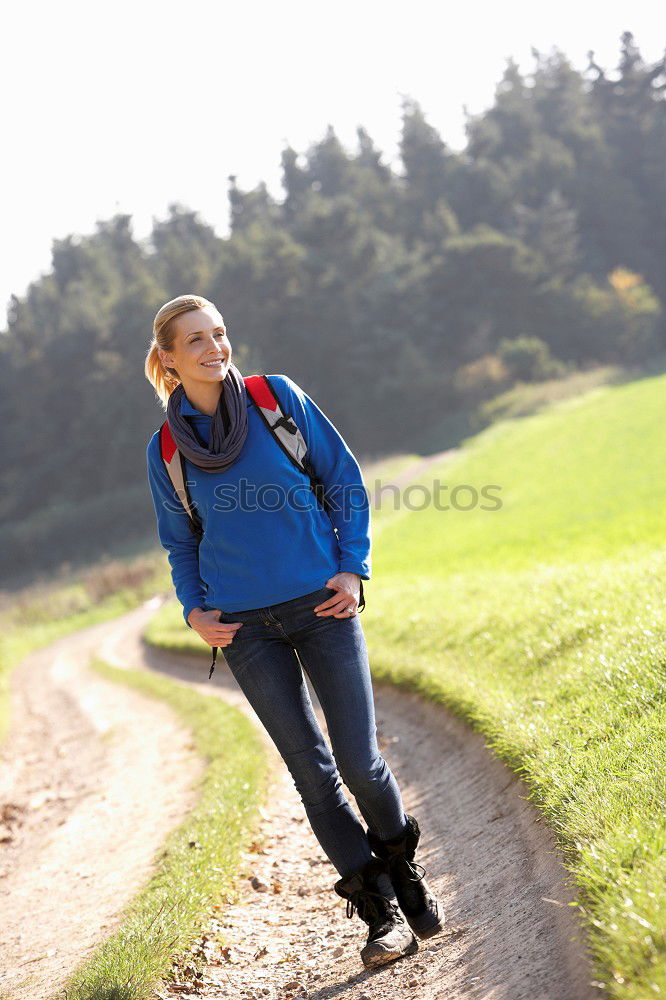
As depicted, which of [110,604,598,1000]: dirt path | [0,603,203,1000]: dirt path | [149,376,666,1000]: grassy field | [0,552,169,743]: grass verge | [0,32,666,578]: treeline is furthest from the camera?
[0,32,666,578]: treeline

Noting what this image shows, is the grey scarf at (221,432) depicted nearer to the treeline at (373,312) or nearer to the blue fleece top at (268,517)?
the blue fleece top at (268,517)

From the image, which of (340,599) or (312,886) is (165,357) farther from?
(312,886)

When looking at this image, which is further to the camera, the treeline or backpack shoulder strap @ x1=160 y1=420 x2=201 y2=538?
the treeline

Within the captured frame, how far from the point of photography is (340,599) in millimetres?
3980

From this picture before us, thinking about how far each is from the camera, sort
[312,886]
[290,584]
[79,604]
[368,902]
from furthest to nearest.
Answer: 1. [79,604]
2. [312,886]
3. [368,902]
4. [290,584]

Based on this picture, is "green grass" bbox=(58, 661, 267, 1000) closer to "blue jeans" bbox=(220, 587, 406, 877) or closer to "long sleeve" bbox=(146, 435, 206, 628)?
"blue jeans" bbox=(220, 587, 406, 877)

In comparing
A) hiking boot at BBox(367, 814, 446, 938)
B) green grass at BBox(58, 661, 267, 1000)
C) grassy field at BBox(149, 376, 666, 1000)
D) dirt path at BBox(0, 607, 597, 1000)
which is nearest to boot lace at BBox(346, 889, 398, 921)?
hiking boot at BBox(367, 814, 446, 938)

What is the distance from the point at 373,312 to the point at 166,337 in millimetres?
69596

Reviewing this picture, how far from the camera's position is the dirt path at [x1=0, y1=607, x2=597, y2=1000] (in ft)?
13.1

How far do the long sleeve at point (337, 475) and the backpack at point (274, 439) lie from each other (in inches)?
1.3

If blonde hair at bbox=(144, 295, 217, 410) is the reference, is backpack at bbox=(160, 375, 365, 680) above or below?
below

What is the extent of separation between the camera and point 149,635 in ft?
79.9

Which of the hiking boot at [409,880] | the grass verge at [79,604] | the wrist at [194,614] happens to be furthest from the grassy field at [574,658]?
the grass verge at [79,604]

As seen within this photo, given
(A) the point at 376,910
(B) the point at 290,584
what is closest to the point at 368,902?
(A) the point at 376,910
